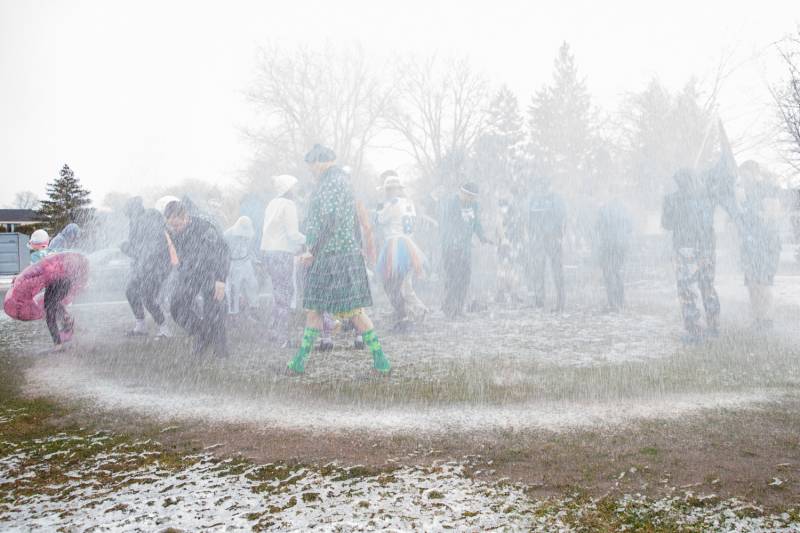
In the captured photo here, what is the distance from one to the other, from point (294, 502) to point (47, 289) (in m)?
5.32

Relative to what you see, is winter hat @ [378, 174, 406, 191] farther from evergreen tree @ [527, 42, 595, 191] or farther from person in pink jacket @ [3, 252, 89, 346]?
evergreen tree @ [527, 42, 595, 191]

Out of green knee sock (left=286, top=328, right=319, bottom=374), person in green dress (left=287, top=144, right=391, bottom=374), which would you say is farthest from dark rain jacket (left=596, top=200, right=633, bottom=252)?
green knee sock (left=286, top=328, right=319, bottom=374)

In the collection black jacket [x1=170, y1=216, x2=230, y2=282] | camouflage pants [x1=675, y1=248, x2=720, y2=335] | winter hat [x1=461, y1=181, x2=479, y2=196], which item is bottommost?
camouflage pants [x1=675, y1=248, x2=720, y2=335]

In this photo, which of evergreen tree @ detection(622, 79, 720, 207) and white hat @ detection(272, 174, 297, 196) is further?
evergreen tree @ detection(622, 79, 720, 207)

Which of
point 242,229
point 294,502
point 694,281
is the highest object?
point 242,229

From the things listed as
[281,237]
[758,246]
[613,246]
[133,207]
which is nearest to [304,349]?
[281,237]

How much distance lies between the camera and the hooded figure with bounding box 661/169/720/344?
6227mm

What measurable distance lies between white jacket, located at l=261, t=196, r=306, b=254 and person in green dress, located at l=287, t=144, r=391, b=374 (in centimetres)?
172

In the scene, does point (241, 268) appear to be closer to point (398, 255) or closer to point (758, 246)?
point (398, 255)

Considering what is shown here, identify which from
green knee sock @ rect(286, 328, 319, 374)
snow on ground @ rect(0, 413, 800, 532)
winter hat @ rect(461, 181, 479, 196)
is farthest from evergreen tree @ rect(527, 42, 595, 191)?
snow on ground @ rect(0, 413, 800, 532)

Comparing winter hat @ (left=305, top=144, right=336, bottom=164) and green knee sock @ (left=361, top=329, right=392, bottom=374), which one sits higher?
winter hat @ (left=305, top=144, right=336, bottom=164)

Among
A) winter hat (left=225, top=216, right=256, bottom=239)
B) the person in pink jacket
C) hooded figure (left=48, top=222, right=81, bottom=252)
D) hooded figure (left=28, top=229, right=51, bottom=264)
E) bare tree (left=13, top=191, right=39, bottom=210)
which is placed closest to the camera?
the person in pink jacket

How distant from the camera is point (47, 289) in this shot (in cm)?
632

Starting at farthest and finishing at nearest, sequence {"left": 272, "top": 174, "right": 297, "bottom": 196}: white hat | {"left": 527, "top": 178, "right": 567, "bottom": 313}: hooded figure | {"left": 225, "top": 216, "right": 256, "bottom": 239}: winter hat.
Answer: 1. {"left": 527, "top": 178, "right": 567, "bottom": 313}: hooded figure
2. {"left": 225, "top": 216, "right": 256, "bottom": 239}: winter hat
3. {"left": 272, "top": 174, "right": 297, "bottom": 196}: white hat
